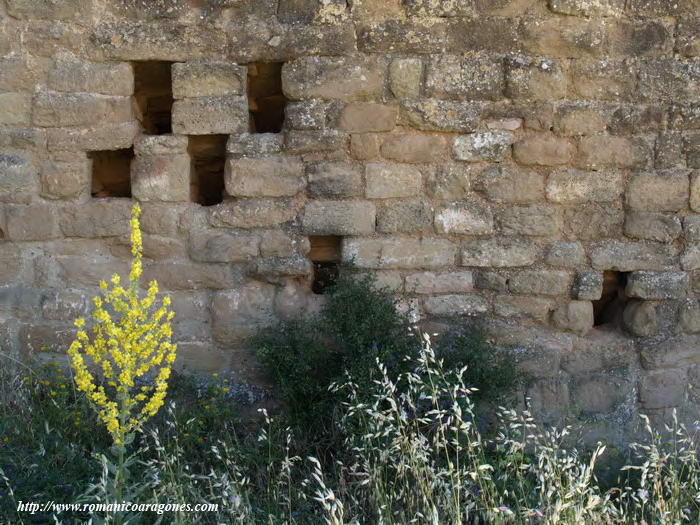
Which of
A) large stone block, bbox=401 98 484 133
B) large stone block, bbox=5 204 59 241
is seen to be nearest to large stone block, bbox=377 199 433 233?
large stone block, bbox=401 98 484 133

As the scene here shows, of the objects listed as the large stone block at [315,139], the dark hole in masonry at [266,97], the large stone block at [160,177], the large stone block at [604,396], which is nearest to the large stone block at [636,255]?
the large stone block at [604,396]

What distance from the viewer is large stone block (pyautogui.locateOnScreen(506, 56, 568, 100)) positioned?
4.01m

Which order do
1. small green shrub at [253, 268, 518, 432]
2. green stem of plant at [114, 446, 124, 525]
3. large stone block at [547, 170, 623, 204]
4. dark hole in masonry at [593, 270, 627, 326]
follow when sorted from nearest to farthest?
green stem of plant at [114, 446, 124, 525] < small green shrub at [253, 268, 518, 432] < large stone block at [547, 170, 623, 204] < dark hole in masonry at [593, 270, 627, 326]

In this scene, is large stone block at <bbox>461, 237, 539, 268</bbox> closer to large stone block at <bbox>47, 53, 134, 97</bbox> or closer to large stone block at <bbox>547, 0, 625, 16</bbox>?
large stone block at <bbox>547, 0, 625, 16</bbox>

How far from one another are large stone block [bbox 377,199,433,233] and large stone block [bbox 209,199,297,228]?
479 mm

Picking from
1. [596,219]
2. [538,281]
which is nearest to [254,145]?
[538,281]

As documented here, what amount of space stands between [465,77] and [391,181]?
0.66 m

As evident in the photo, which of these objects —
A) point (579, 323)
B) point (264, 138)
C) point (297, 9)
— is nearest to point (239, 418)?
point (264, 138)

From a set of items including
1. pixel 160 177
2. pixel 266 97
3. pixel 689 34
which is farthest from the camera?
pixel 266 97

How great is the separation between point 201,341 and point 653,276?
2.47 m

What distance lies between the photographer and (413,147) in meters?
4.07

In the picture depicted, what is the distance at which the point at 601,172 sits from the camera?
13.4 feet

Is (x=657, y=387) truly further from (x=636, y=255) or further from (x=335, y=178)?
(x=335, y=178)

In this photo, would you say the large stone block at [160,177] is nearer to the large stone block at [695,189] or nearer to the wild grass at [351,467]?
the wild grass at [351,467]
